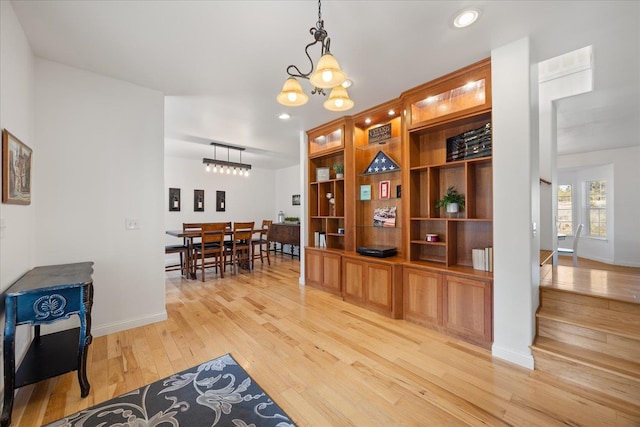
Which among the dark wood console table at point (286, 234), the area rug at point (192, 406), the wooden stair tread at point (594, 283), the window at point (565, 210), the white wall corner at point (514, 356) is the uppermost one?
A: the window at point (565, 210)

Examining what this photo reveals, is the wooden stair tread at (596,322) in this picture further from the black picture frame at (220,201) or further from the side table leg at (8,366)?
the black picture frame at (220,201)

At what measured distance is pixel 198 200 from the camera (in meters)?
7.11

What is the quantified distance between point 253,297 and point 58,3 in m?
3.49

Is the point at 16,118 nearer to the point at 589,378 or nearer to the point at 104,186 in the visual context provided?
the point at 104,186

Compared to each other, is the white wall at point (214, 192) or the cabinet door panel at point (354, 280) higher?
the white wall at point (214, 192)

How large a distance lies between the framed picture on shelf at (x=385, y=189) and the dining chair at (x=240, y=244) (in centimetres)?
304

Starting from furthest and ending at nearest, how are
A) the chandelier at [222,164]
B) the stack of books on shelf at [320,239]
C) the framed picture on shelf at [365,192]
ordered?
the chandelier at [222,164] < the stack of books on shelf at [320,239] < the framed picture on shelf at [365,192]

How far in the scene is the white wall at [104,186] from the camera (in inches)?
96.7

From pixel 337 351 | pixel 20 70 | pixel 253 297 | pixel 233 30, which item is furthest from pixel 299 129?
pixel 337 351

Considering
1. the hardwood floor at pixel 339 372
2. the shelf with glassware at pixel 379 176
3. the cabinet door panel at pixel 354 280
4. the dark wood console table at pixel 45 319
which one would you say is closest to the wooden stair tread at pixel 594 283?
the hardwood floor at pixel 339 372

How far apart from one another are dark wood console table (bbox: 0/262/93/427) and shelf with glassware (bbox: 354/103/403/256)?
3038mm

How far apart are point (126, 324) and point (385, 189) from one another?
11.5 feet

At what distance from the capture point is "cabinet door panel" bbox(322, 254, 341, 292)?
385 cm

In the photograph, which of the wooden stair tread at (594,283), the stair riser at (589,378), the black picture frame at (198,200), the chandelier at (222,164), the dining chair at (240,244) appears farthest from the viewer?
the black picture frame at (198,200)
